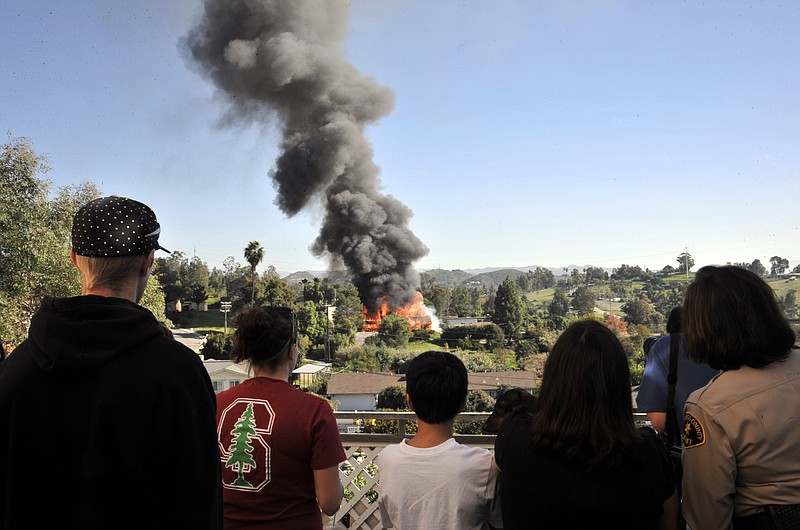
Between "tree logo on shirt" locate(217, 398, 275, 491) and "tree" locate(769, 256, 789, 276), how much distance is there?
47.1 metres

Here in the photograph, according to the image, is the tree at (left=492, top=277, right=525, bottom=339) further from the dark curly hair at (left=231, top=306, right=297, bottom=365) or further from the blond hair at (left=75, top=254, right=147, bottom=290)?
the blond hair at (left=75, top=254, right=147, bottom=290)

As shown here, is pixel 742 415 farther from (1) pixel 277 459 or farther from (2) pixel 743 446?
(1) pixel 277 459

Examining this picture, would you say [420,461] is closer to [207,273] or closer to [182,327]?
[182,327]

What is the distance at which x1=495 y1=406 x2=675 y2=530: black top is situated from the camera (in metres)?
1.52

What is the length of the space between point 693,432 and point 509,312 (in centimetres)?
4679

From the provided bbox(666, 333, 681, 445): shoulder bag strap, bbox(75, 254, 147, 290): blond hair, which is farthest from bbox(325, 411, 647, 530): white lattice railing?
bbox(75, 254, 147, 290): blond hair

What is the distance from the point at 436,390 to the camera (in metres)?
1.93

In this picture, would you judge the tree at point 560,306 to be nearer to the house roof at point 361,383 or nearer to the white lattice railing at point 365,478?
the house roof at point 361,383

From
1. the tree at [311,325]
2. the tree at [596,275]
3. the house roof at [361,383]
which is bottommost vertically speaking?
the house roof at [361,383]

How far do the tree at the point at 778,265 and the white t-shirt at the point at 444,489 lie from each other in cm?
4674

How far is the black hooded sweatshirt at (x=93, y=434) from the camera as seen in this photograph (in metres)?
1.12

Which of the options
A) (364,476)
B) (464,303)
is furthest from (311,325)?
(364,476)

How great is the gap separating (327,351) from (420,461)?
38.2 metres

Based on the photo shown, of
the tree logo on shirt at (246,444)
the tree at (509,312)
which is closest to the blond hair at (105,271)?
the tree logo on shirt at (246,444)
